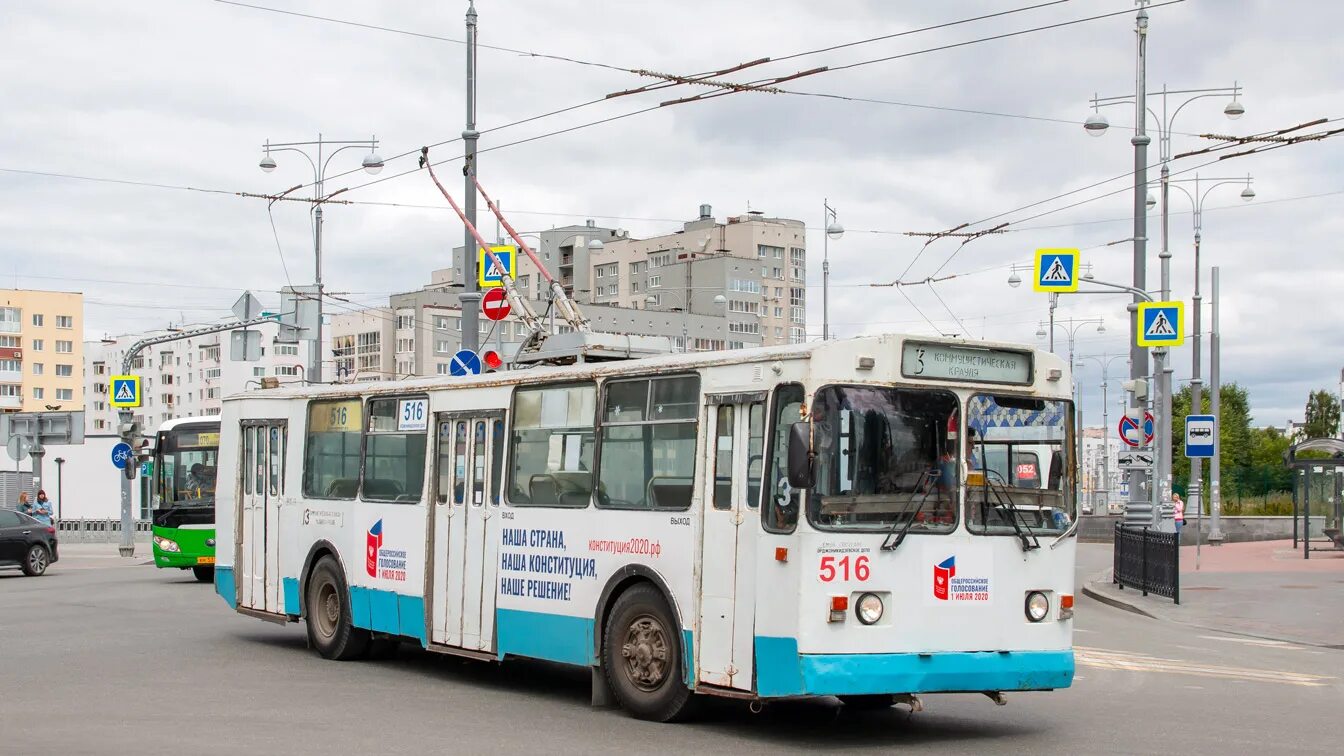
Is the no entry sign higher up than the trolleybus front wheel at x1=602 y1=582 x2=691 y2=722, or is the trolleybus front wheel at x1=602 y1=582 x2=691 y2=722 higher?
the no entry sign

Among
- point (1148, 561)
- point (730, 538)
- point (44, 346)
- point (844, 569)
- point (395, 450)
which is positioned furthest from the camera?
point (44, 346)

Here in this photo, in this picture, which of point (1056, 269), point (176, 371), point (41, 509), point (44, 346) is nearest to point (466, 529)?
point (1056, 269)

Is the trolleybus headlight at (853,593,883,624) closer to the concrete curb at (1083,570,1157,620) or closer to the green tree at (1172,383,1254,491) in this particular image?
the concrete curb at (1083,570,1157,620)

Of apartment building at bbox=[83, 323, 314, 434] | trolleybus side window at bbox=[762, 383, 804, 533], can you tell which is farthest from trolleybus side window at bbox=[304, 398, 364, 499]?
apartment building at bbox=[83, 323, 314, 434]

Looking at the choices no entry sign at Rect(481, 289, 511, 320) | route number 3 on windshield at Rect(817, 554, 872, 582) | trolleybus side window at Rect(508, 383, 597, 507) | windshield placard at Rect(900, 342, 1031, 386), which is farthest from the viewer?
no entry sign at Rect(481, 289, 511, 320)

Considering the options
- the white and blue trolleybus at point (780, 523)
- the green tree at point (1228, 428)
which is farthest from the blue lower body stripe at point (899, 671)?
the green tree at point (1228, 428)

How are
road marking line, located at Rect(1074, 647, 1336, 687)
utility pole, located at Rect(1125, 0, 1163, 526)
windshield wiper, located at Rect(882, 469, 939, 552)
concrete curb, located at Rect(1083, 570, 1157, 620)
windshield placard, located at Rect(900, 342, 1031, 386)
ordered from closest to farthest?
windshield wiper, located at Rect(882, 469, 939, 552)
windshield placard, located at Rect(900, 342, 1031, 386)
road marking line, located at Rect(1074, 647, 1336, 687)
concrete curb, located at Rect(1083, 570, 1157, 620)
utility pole, located at Rect(1125, 0, 1163, 526)

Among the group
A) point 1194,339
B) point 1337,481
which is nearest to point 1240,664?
point 1337,481

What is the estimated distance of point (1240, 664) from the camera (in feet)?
54.3

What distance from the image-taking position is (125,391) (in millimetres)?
39312

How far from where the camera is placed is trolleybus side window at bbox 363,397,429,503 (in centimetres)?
1463

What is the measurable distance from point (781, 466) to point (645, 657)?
191 centimetres

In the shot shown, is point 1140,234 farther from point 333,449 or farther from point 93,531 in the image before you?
point 93,531

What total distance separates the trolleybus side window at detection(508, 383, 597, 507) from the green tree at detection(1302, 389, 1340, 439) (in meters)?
134
